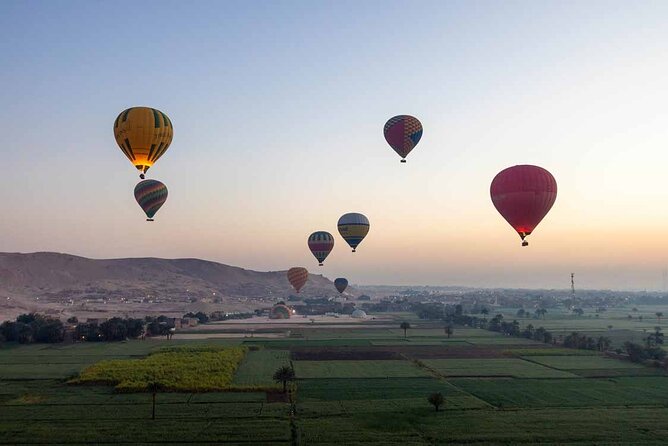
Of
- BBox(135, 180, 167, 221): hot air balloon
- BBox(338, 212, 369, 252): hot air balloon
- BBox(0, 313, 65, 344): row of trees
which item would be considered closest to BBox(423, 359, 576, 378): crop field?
BBox(338, 212, 369, 252): hot air balloon

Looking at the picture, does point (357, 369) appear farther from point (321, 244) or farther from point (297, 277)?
point (297, 277)

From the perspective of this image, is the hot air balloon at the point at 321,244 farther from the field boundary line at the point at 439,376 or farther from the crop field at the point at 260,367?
the field boundary line at the point at 439,376

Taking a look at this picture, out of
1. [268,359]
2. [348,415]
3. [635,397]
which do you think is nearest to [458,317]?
[268,359]

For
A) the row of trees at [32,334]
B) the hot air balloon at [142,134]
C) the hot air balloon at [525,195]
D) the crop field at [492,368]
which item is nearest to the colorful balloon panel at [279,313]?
the row of trees at [32,334]

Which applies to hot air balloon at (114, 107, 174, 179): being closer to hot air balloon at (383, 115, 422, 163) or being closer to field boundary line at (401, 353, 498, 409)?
hot air balloon at (383, 115, 422, 163)

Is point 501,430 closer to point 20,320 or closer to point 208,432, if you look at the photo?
point 208,432

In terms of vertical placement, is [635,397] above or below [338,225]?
below
